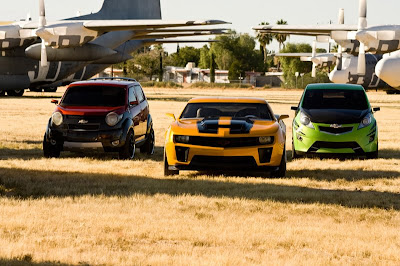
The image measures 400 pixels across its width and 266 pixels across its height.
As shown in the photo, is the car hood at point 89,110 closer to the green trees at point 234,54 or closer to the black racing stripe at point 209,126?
the black racing stripe at point 209,126

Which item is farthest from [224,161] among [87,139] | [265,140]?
[87,139]

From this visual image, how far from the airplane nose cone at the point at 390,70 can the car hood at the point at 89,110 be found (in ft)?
74.5

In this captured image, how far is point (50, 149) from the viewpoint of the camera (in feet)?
50.2

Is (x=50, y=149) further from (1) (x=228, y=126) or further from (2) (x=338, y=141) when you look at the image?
(2) (x=338, y=141)

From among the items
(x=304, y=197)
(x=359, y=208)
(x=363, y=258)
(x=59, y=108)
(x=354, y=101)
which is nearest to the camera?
(x=363, y=258)

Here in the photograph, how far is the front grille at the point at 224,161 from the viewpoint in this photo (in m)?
12.0

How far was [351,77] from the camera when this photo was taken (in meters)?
51.7

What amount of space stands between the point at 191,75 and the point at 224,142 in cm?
12398

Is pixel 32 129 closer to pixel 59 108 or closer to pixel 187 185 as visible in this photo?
pixel 59 108

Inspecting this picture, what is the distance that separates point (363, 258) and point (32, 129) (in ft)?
60.7

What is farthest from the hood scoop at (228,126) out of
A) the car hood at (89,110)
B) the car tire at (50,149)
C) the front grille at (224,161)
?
the car tire at (50,149)

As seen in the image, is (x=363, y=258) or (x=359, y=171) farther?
(x=359, y=171)

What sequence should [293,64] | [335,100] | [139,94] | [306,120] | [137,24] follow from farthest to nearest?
[293,64] → [137,24] → [139,94] → [335,100] → [306,120]

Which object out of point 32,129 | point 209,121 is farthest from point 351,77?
point 209,121
